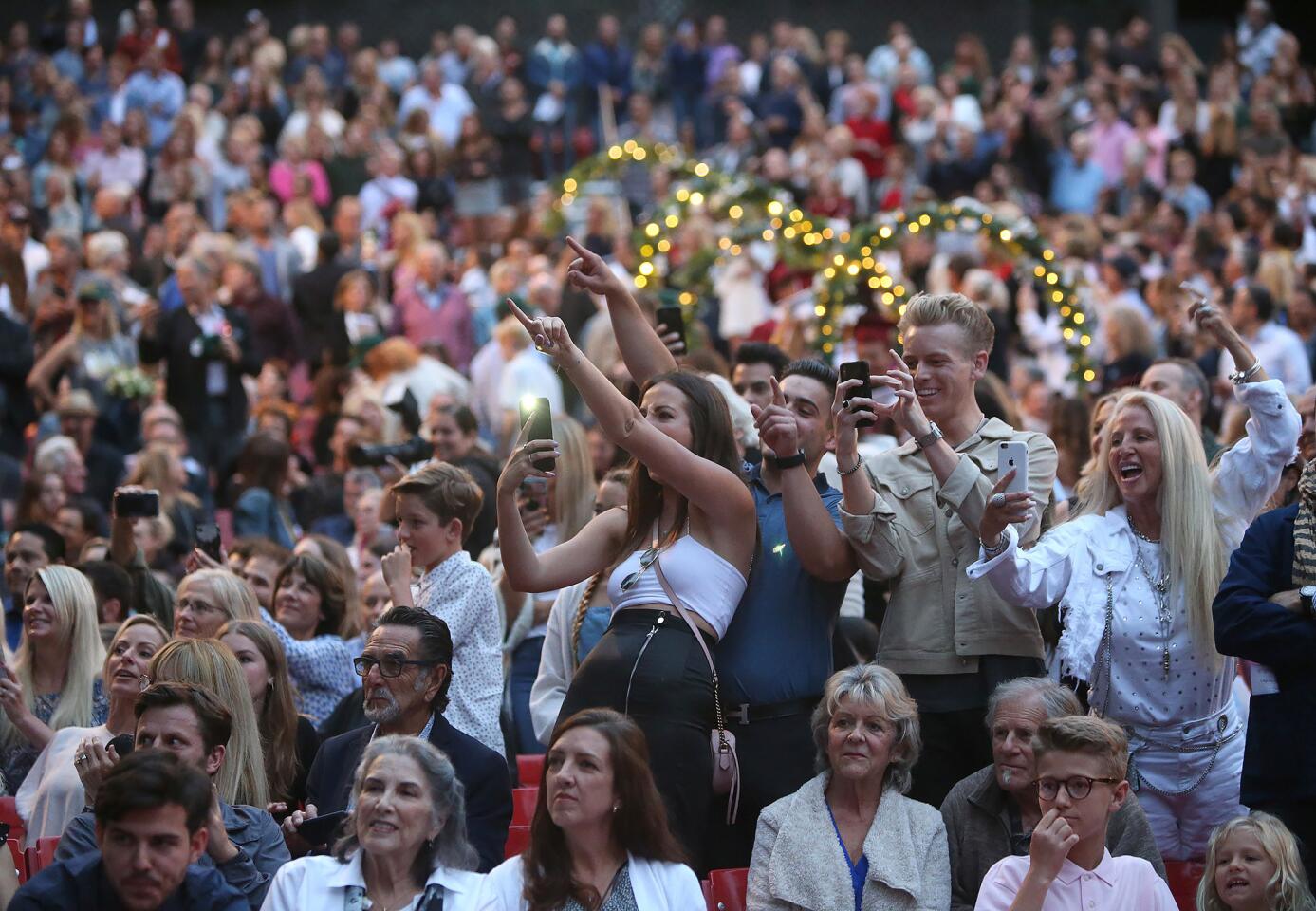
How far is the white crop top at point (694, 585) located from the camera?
5.38 metres

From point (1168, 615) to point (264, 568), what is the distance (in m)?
3.73

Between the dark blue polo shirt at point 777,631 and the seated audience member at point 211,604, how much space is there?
197cm

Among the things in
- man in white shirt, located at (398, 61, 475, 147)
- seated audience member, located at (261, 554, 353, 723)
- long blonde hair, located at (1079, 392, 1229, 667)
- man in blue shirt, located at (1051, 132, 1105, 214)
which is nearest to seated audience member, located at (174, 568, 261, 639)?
seated audience member, located at (261, 554, 353, 723)

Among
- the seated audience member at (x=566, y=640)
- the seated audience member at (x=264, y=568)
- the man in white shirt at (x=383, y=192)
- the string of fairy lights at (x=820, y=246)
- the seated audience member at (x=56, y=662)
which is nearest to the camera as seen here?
the seated audience member at (x=566, y=640)

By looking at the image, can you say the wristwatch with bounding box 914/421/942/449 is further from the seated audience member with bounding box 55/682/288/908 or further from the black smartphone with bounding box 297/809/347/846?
the seated audience member with bounding box 55/682/288/908

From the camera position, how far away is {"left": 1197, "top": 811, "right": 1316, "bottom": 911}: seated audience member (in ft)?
16.4

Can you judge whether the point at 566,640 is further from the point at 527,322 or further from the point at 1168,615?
the point at 1168,615

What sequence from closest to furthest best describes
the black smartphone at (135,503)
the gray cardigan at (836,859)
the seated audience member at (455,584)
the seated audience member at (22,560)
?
the gray cardigan at (836,859) → the seated audience member at (455,584) → the black smartphone at (135,503) → the seated audience member at (22,560)

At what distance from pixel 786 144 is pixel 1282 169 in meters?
5.38

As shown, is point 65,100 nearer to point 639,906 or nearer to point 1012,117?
point 1012,117

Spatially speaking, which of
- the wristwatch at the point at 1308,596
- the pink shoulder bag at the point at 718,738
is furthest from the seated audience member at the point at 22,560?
the wristwatch at the point at 1308,596

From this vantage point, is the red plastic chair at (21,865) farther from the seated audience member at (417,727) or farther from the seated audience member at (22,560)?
the seated audience member at (22,560)

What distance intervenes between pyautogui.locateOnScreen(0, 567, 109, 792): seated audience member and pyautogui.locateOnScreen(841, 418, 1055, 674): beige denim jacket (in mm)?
2825

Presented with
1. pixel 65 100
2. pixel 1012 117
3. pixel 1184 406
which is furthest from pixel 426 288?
pixel 1184 406
